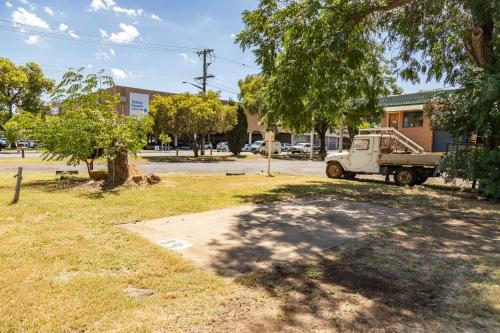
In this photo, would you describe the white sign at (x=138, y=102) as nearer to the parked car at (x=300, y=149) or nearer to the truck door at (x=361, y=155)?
the parked car at (x=300, y=149)

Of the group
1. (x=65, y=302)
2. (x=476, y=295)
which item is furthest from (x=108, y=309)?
(x=476, y=295)

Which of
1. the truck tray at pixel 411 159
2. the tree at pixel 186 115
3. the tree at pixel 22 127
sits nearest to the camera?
the tree at pixel 22 127

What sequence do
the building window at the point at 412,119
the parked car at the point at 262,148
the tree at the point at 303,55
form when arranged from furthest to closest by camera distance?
the parked car at the point at 262,148
the building window at the point at 412,119
the tree at the point at 303,55

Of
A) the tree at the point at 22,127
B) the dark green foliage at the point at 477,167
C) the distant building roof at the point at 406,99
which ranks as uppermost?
the distant building roof at the point at 406,99

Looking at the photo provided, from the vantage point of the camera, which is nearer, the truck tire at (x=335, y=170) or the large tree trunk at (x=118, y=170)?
the large tree trunk at (x=118, y=170)

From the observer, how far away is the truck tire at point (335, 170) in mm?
16406

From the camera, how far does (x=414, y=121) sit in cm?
3003

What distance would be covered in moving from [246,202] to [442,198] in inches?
238

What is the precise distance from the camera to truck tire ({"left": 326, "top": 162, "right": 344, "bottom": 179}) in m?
16.4

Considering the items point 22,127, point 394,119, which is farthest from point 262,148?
point 22,127

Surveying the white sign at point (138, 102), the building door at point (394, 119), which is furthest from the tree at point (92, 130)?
the white sign at point (138, 102)

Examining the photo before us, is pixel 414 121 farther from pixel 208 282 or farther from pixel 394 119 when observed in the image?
pixel 208 282

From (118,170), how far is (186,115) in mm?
18513

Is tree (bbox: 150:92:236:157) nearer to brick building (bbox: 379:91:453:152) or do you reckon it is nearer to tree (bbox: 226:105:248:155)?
tree (bbox: 226:105:248:155)
